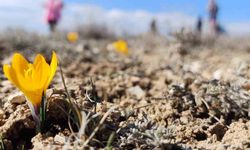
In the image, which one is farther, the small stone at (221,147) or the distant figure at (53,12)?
the distant figure at (53,12)

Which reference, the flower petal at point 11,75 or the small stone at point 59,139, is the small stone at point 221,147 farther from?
the flower petal at point 11,75

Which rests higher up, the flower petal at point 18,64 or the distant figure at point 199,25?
the flower petal at point 18,64

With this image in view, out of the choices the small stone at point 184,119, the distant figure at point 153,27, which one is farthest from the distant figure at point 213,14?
the small stone at point 184,119

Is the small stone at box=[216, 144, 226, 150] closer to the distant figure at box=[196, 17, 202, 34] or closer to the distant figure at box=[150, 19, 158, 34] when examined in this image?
the distant figure at box=[196, 17, 202, 34]

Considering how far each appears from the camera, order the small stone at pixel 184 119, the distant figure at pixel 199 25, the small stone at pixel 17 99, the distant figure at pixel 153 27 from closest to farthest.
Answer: the small stone at pixel 17 99 → the small stone at pixel 184 119 → the distant figure at pixel 199 25 → the distant figure at pixel 153 27

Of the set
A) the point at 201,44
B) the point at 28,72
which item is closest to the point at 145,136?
the point at 28,72

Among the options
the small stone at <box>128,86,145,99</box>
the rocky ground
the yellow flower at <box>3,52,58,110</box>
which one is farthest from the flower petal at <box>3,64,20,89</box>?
the small stone at <box>128,86,145,99</box>

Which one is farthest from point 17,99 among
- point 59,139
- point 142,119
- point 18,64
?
point 142,119
